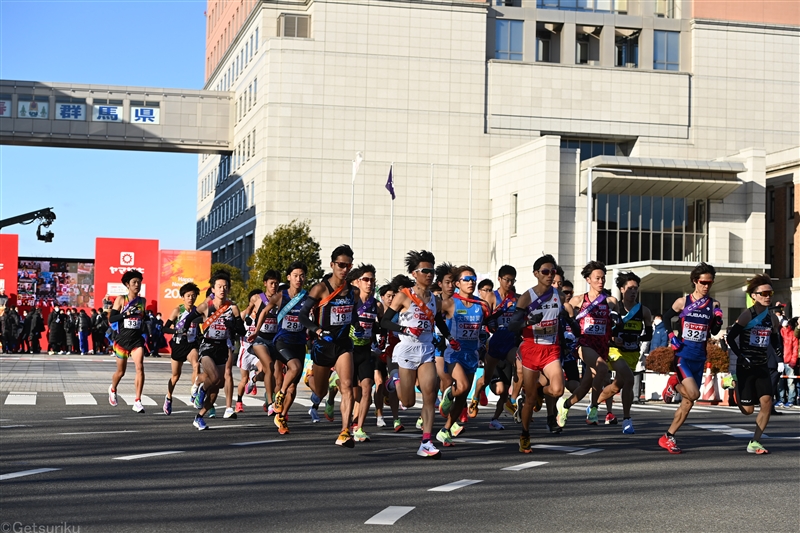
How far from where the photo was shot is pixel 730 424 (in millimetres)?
19203

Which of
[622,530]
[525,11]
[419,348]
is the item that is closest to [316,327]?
[419,348]

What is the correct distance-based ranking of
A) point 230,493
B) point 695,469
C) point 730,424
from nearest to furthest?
point 230,493 < point 695,469 < point 730,424

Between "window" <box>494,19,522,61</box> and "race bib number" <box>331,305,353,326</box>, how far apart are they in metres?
64.6

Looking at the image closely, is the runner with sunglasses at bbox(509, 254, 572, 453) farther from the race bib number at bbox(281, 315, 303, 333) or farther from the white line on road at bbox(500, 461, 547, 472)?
the race bib number at bbox(281, 315, 303, 333)

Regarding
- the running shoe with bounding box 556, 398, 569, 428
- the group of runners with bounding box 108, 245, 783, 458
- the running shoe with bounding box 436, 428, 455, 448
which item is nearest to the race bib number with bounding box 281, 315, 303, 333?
the group of runners with bounding box 108, 245, 783, 458

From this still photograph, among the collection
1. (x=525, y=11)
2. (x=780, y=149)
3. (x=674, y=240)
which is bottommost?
(x=674, y=240)

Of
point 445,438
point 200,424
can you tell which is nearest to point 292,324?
point 200,424

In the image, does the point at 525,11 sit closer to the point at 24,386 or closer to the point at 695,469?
the point at 24,386

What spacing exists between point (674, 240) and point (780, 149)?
1353 cm

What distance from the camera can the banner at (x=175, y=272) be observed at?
50844 millimetres

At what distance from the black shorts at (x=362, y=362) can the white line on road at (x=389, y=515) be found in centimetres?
599

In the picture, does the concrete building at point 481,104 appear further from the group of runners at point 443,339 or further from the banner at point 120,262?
the group of runners at point 443,339

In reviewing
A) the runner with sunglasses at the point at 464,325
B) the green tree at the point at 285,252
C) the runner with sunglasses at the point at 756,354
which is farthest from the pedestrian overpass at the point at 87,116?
the runner with sunglasses at the point at 756,354

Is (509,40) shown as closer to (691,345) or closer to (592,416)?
(592,416)
